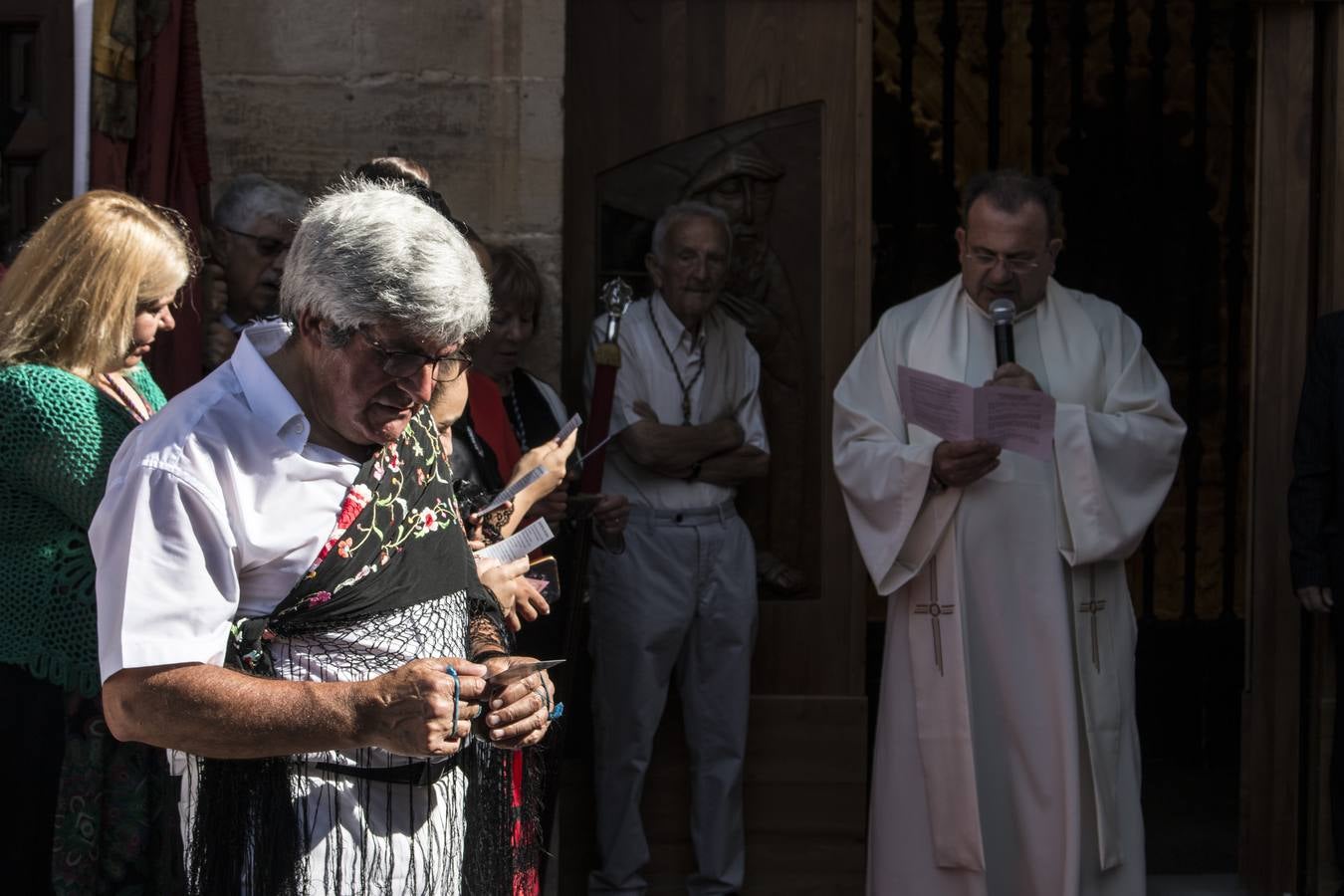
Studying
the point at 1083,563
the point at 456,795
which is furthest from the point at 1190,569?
the point at 456,795

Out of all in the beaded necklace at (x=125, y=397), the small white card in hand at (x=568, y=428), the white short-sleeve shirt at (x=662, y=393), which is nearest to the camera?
the beaded necklace at (x=125, y=397)

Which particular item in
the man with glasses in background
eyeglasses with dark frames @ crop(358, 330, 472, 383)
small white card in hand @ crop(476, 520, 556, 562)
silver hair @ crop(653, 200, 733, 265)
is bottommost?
small white card in hand @ crop(476, 520, 556, 562)

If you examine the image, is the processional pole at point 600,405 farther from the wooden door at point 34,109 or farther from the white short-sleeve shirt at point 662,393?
the wooden door at point 34,109

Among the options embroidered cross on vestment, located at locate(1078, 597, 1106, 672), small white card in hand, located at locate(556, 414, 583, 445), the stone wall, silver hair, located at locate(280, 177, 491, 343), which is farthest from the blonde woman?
embroidered cross on vestment, located at locate(1078, 597, 1106, 672)

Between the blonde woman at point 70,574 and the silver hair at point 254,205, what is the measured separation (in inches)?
46.0

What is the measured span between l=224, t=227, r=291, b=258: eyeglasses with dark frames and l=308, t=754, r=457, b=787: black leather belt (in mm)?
2120

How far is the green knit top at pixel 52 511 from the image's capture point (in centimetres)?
284

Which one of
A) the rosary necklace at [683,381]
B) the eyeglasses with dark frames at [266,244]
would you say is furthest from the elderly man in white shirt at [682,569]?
the eyeglasses with dark frames at [266,244]

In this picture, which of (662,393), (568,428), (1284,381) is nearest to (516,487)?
(568,428)

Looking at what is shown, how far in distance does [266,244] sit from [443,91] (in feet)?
3.14

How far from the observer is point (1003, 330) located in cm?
446

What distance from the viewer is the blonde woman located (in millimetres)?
2926

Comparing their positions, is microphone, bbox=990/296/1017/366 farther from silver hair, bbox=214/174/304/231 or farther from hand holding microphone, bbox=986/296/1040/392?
silver hair, bbox=214/174/304/231

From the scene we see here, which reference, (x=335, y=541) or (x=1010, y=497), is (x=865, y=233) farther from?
(x=335, y=541)
